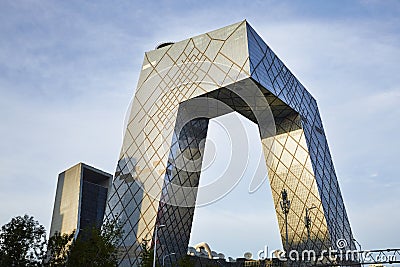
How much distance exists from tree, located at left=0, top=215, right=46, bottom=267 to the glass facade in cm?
1894

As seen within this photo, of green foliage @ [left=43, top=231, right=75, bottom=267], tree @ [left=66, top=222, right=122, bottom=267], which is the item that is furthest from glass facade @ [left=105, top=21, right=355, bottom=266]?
green foliage @ [left=43, top=231, right=75, bottom=267]

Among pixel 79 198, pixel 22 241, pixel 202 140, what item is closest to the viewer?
pixel 22 241

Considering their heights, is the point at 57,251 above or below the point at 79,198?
below

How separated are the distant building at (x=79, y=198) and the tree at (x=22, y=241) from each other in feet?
129

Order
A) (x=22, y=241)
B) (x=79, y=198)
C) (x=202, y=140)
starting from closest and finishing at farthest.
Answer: (x=22, y=241), (x=202, y=140), (x=79, y=198)

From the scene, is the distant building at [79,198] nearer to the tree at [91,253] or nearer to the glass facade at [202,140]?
the glass facade at [202,140]

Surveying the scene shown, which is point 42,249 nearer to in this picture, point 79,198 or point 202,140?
point 202,140

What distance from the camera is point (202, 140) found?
47594mm

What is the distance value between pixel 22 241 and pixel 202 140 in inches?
1159

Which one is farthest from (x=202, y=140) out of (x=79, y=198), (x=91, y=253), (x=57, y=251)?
(x=57, y=251)

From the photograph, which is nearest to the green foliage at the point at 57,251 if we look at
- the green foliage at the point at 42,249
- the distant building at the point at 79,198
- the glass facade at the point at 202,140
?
the green foliage at the point at 42,249

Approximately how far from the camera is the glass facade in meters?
40.0

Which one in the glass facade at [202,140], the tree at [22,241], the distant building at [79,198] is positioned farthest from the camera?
the distant building at [79,198]

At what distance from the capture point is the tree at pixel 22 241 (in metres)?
19.0
